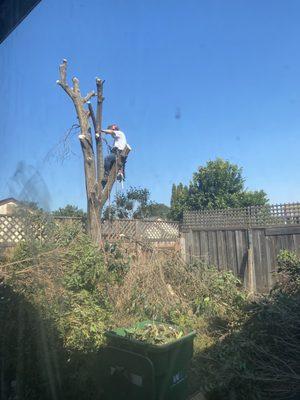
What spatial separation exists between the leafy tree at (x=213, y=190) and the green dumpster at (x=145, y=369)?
19711mm

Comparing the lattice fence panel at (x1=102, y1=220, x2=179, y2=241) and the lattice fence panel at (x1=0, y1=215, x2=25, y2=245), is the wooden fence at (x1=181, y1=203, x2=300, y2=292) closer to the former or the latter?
the lattice fence panel at (x1=102, y1=220, x2=179, y2=241)

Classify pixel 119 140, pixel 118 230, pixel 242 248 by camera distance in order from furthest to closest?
pixel 242 248 → pixel 118 230 → pixel 119 140

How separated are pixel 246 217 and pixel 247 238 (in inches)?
24.1

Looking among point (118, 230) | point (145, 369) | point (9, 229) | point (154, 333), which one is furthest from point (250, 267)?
point (145, 369)

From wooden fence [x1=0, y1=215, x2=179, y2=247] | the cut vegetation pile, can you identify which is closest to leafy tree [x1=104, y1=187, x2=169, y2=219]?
wooden fence [x1=0, y1=215, x2=179, y2=247]

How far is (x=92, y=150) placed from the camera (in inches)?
391

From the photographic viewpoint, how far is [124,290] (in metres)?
6.62

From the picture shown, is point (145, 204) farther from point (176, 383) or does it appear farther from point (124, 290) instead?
point (176, 383)

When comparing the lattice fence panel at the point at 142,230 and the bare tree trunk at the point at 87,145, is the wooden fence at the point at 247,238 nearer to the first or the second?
the lattice fence panel at the point at 142,230

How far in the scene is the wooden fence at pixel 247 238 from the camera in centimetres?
1052

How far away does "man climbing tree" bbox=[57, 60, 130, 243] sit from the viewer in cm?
955

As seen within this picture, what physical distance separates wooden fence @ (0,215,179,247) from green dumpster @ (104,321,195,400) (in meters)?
3.57

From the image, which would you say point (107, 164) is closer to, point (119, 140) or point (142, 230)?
point (119, 140)

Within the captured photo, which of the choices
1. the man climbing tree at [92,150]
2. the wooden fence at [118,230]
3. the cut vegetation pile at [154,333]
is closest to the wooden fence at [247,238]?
the wooden fence at [118,230]
